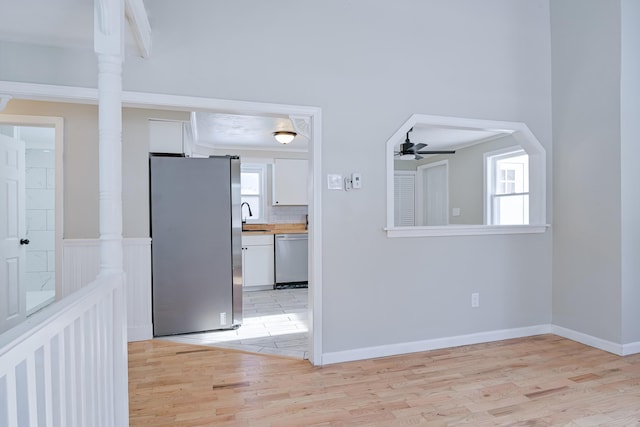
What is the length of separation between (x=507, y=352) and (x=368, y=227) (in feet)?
5.13

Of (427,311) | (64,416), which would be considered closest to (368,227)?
(427,311)

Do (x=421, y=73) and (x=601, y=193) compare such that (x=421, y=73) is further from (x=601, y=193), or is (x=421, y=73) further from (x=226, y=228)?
(x=226, y=228)

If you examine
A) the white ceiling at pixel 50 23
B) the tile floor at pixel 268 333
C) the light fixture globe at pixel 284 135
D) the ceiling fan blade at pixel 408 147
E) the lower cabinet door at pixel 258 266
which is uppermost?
the white ceiling at pixel 50 23

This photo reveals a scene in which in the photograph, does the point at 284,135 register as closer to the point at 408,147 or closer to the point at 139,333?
the point at 408,147

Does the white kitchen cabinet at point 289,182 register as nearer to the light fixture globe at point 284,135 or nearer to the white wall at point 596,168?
the light fixture globe at point 284,135

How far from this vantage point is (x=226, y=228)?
12.5 feet

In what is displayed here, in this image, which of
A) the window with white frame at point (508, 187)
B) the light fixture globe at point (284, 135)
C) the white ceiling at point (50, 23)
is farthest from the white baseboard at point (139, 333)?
the window with white frame at point (508, 187)

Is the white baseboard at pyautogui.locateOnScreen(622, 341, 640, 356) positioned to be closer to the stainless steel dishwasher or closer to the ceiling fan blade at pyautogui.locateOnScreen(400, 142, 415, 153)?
the ceiling fan blade at pyautogui.locateOnScreen(400, 142, 415, 153)

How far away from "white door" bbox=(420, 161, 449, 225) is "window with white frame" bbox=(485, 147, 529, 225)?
44.3 inches

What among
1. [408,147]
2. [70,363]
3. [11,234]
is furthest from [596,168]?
[11,234]

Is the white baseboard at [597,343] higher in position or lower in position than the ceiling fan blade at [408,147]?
lower

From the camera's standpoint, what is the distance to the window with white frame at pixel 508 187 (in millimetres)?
5188

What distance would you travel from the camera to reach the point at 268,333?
3.75m

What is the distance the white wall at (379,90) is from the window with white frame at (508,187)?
1.73 meters
